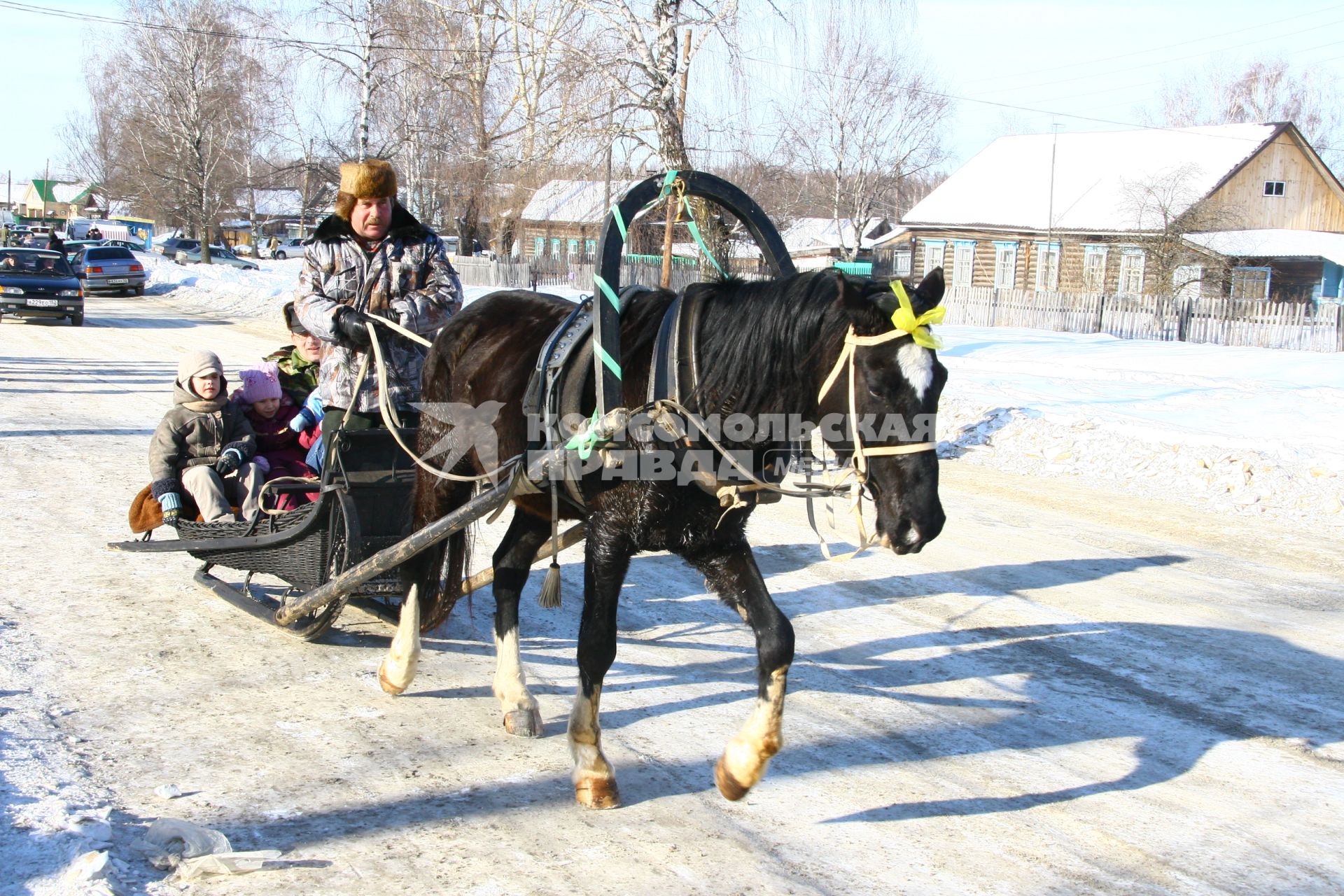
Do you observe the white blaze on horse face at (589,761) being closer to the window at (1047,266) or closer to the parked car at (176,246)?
the window at (1047,266)

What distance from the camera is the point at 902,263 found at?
51.5m

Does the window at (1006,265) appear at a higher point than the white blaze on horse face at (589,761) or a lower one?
higher

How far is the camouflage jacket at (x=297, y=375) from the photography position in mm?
6465

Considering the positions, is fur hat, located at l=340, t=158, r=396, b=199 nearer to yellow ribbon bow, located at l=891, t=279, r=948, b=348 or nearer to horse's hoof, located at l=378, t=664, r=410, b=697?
horse's hoof, located at l=378, t=664, r=410, b=697

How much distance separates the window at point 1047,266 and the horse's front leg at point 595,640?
121 ft

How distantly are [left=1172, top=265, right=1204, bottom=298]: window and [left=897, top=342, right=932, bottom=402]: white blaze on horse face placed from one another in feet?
107

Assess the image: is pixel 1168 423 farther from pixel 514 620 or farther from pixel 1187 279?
pixel 1187 279

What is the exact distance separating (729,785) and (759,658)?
423 millimetres

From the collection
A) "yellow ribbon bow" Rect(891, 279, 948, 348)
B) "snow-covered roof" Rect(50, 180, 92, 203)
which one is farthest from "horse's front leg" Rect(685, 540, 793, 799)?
"snow-covered roof" Rect(50, 180, 92, 203)

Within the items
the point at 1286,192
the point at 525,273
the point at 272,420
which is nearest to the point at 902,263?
the point at 1286,192

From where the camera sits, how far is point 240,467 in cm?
579

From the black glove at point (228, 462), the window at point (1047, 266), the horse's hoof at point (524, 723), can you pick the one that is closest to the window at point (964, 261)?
the window at point (1047, 266)

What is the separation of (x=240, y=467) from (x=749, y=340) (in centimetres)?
326

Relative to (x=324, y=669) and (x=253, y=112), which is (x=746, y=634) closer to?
(x=324, y=669)
